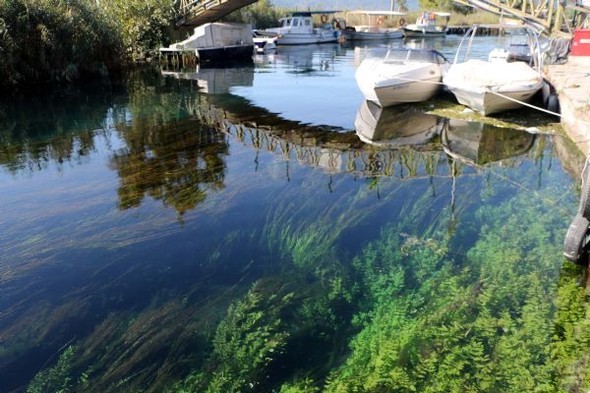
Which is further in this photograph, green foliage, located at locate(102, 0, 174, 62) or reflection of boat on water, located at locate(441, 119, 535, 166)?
green foliage, located at locate(102, 0, 174, 62)

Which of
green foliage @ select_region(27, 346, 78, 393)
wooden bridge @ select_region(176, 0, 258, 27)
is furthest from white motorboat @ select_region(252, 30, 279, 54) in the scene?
green foliage @ select_region(27, 346, 78, 393)

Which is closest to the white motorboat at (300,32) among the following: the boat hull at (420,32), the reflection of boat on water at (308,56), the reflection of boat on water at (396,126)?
the reflection of boat on water at (308,56)

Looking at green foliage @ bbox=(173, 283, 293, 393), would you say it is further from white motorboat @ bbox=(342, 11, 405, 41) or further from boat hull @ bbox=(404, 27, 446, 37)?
boat hull @ bbox=(404, 27, 446, 37)

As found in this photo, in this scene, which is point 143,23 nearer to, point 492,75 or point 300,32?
point 300,32

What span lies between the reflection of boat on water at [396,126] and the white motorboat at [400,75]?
0.44 metres

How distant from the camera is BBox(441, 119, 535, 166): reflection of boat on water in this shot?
9548mm

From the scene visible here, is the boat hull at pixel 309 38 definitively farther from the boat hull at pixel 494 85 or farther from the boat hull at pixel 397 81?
the boat hull at pixel 494 85

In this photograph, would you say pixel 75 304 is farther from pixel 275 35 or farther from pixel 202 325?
pixel 275 35

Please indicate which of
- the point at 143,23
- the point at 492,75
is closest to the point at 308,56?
the point at 143,23

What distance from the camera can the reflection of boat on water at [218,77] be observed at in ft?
65.9

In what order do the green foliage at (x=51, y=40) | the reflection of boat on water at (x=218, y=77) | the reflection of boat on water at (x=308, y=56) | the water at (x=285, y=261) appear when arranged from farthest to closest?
1. the reflection of boat on water at (x=308, y=56)
2. the reflection of boat on water at (x=218, y=77)
3. the green foliage at (x=51, y=40)
4. the water at (x=285, y=261)

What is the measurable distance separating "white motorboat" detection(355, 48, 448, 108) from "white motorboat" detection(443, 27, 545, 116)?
88 centimetres

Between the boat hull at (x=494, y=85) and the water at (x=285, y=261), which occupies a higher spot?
the boat hull at (x=494, y=85)

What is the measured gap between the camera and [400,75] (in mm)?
12727
